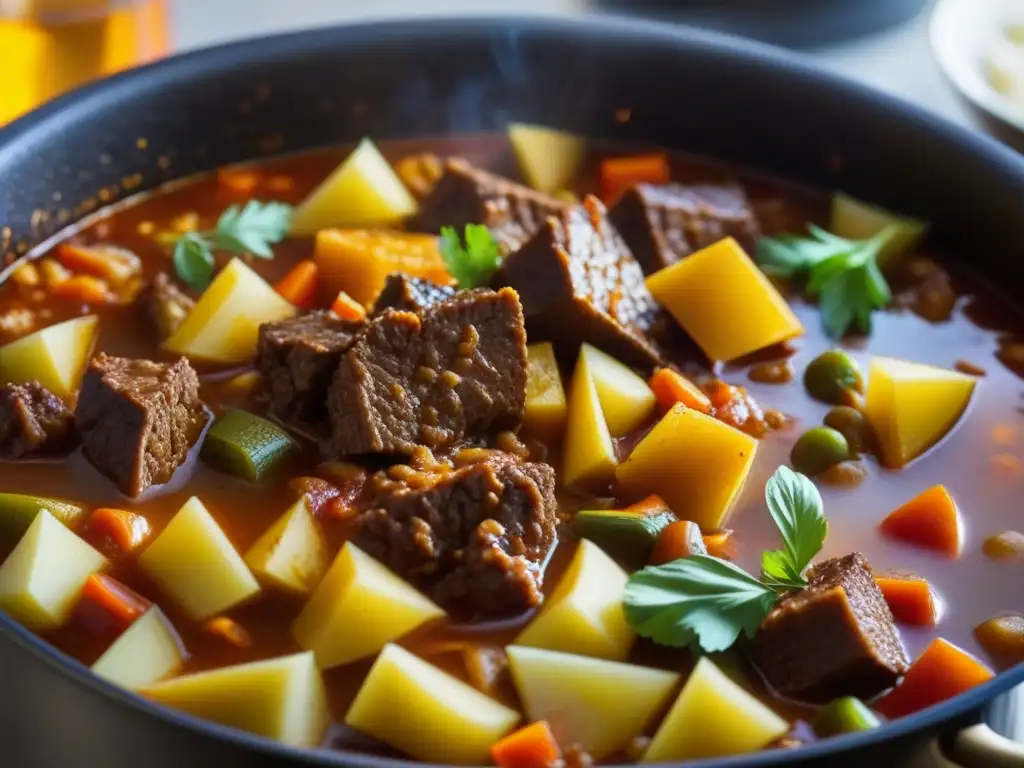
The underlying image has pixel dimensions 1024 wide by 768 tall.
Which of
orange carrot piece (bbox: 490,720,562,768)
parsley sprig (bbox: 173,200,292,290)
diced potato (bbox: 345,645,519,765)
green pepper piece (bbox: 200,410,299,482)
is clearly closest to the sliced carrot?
green pepper piece (bbox: 200,410,299,482)

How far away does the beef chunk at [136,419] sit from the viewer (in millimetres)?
3703

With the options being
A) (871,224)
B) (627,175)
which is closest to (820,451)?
(871,224)

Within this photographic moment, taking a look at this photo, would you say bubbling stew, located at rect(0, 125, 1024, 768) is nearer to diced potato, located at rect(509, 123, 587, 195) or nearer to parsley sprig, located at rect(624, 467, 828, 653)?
parsley sprig, located at rect(624, 467, 828, 653)

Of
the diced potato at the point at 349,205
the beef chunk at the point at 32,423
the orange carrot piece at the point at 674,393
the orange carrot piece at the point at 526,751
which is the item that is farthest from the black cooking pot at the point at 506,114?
the orange carrot piece at the point at 526,751

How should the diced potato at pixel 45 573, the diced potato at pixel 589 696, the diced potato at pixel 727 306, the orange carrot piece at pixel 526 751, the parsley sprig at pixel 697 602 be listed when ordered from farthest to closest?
the diced potato at pixel 727 306, the diced potato at pixel 45 573, the parsley sprig at pixel 697 602, the diced potato at pixel 589 696, the orange carrot piece at pixel 526 751

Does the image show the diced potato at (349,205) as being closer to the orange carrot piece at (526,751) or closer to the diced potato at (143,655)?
the diced potato at (143,655)

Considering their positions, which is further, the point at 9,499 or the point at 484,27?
the point at 484,27

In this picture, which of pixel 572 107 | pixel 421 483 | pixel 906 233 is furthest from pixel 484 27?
pixel 421 483

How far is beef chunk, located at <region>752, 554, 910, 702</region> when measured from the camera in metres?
3.21

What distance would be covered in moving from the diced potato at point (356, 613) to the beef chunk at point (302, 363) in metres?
0.63

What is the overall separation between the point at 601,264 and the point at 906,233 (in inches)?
49.6

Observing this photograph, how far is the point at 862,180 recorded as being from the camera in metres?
5.14

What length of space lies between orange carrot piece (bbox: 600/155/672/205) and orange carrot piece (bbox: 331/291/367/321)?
49.2 inches

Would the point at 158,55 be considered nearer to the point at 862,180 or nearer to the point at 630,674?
the point at 862,180
